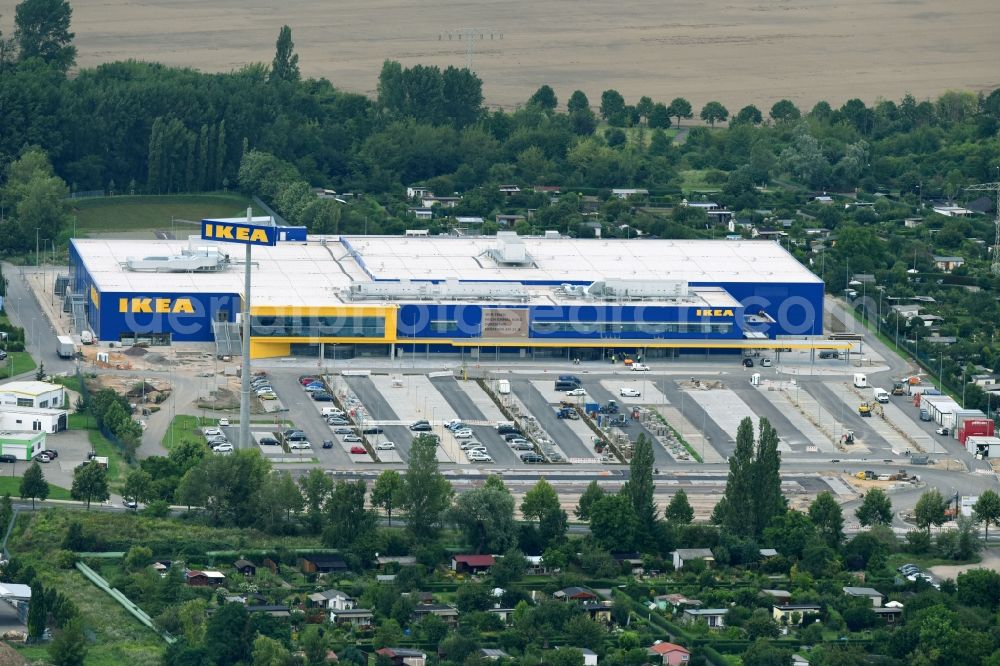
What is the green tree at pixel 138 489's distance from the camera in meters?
92.4

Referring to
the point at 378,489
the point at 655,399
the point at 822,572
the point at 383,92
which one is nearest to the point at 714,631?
the point at 822,572

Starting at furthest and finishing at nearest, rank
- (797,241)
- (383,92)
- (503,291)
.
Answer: (383,92) < (797,241) < (503,291)

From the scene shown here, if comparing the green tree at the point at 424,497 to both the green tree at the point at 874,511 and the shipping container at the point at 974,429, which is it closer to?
the green tree at the point at 874,511

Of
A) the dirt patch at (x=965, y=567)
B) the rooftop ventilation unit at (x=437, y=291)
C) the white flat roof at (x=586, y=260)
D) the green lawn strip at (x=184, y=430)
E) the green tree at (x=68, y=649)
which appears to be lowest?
the green tree at (x=68, y=649)

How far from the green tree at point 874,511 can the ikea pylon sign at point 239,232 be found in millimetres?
24635

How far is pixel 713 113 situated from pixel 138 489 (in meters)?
99.5

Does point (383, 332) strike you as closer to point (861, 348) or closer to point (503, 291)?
point (503, 291)

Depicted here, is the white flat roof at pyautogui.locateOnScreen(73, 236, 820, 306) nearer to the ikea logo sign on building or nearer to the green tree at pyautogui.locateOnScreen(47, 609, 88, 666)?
the ikea logo sign on building

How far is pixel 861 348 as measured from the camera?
119562 mm

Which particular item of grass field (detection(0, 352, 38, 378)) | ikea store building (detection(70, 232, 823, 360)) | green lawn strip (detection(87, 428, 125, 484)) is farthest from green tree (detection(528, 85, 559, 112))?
green lawn strip (detection(87, 428, 125, 484))

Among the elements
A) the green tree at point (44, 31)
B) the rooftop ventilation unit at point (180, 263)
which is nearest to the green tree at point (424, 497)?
the rooftop ventilation unit at point (180, 263)

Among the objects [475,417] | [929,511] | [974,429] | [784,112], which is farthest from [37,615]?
[784,112]

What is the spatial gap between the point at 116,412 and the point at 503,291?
21412mm

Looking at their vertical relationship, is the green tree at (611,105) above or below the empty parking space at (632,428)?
above
